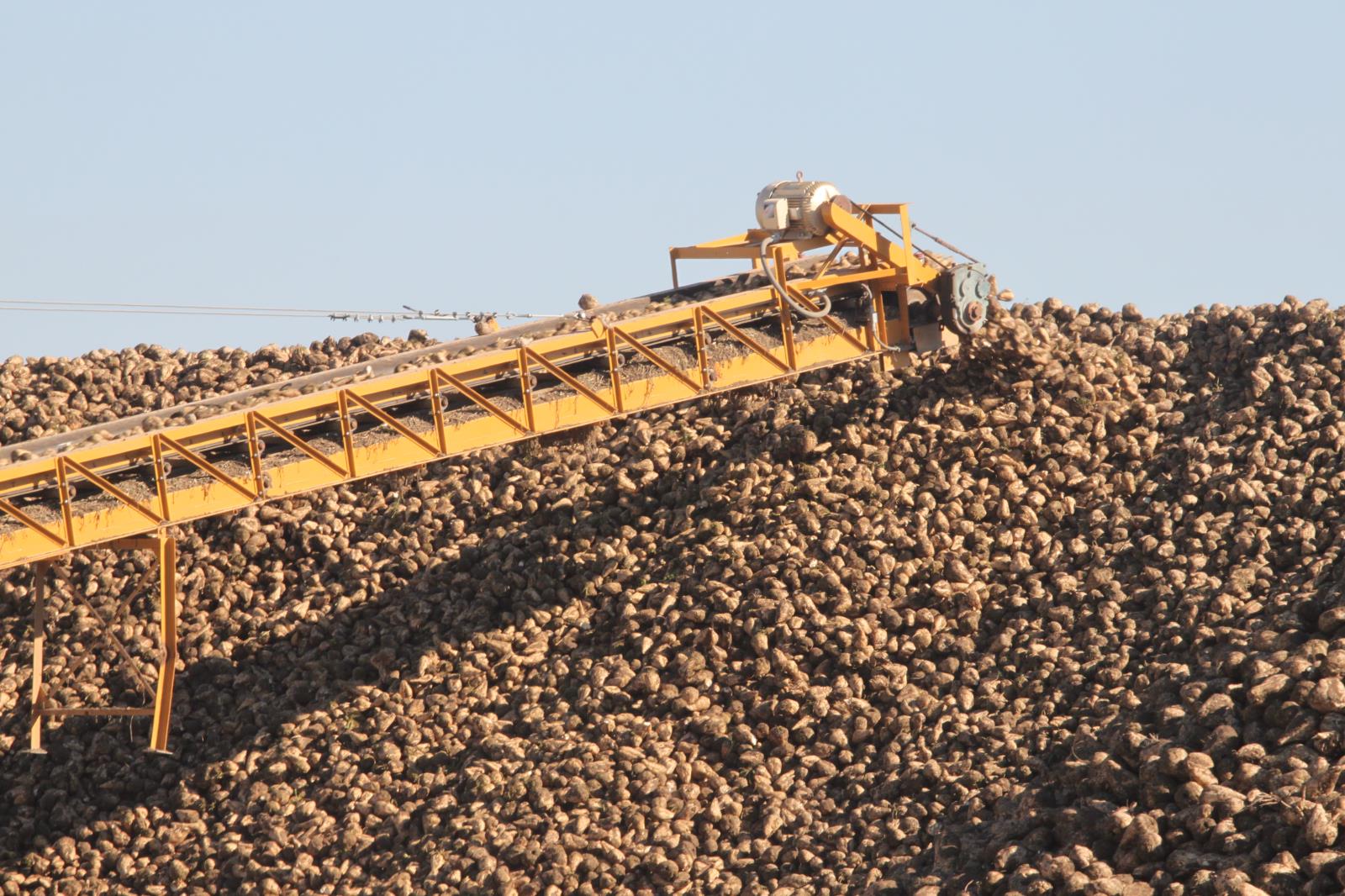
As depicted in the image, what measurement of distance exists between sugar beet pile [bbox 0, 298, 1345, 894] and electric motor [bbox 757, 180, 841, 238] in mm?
2481

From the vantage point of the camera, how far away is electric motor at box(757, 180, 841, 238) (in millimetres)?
21844

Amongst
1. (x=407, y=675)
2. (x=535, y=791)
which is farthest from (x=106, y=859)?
(x=535, y=791)

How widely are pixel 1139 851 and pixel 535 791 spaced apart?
646cm

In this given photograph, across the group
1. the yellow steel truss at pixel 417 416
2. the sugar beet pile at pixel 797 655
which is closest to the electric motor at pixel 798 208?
the yellow steel truss at pixel 417 416

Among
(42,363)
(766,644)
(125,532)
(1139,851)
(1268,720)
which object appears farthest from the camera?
(42,363)

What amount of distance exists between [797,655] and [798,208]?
5.42 meters

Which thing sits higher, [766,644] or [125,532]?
[125,532]

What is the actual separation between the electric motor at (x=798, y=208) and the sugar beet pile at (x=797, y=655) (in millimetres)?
2481

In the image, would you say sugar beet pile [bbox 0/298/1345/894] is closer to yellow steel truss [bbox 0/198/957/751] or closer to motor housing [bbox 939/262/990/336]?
motor housing [bbox 939/262/990/336]

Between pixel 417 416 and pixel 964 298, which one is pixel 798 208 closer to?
pixel 964 298

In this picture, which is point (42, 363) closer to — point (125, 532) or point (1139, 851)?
point (125, 532)

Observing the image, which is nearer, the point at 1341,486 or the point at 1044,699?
the point at 1044,699

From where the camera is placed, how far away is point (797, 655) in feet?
65.9

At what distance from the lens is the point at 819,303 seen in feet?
70.4
